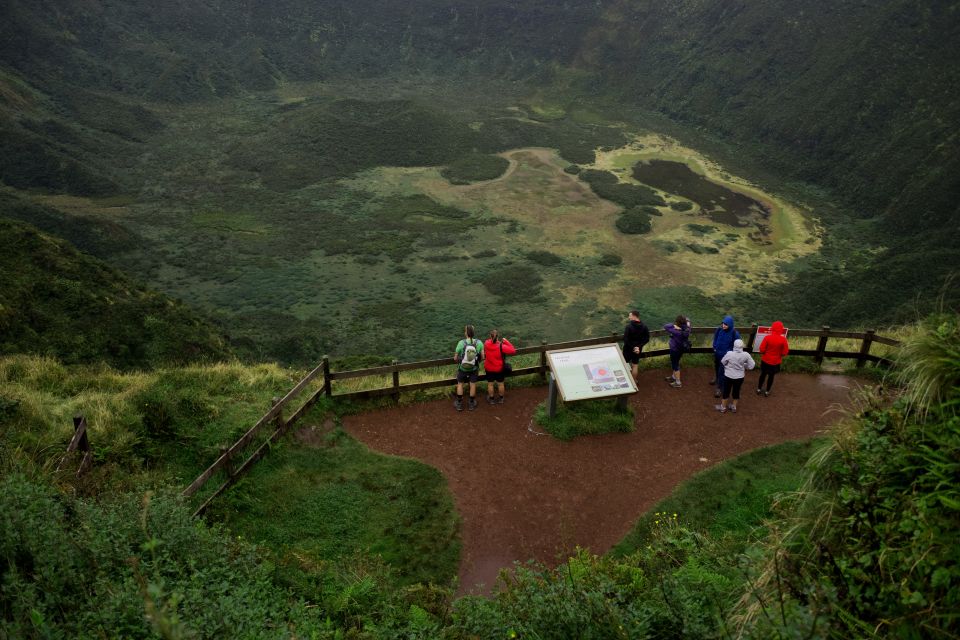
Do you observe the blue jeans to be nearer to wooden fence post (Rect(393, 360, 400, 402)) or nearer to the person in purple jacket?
the person in purple jacket

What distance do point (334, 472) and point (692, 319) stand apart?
20308mm

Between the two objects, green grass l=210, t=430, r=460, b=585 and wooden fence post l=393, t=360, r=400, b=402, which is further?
wooden fence post l=393, t=360, r=400, b=402

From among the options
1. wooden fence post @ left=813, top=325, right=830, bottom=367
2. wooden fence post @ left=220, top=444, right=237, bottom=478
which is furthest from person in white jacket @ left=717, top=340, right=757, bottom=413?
wooden fence post @ left=220, top=444, right=237, bottom=478

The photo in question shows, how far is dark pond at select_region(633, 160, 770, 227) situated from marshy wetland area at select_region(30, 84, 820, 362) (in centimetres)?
18

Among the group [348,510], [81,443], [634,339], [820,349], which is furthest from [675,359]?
[81,443]

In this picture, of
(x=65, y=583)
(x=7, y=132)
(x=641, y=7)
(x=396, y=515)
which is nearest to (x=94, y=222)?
(x=7, y=132)

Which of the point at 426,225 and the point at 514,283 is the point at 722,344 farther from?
the point at 426,225

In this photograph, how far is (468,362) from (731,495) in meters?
5.01

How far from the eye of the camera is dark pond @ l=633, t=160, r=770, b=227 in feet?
124

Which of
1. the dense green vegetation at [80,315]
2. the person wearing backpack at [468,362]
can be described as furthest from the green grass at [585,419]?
the dense green vegetation at [80,315]

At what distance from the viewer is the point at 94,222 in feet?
104

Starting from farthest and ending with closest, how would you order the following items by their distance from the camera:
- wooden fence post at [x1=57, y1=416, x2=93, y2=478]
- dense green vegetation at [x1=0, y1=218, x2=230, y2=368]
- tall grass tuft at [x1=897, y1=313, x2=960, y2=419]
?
dense green vegetation at [x1=0, y1=218, x2=230, y2=368], wooden fence post at [x1=57, y1=416, x2=93, y2=478], tall grass tuft at [x1=897, y1=313, x2=960, y2=419]

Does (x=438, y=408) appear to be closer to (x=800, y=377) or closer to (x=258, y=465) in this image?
(x=258, y=465)

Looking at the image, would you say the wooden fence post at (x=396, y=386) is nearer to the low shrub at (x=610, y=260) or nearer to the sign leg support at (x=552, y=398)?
the sign leg support at (x=552, y=398)
